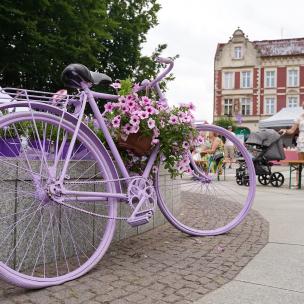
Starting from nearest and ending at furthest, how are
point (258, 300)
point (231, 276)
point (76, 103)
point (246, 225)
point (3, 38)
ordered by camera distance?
point (258, 300), point (231, 276), point (76, 103), point (246, 225), point (3, 38)

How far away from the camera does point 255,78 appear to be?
66438mm

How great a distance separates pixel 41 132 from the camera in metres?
Answer: 3.42

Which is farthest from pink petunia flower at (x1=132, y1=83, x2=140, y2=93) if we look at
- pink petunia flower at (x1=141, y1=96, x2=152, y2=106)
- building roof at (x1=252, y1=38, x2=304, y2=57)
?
building roof at (x1=252, y1=38, x2=304, y2=57)

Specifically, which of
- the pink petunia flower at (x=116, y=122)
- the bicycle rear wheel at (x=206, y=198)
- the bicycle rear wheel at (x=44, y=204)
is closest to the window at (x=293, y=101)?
the bicycle rear wheel at (x=206, y=198)

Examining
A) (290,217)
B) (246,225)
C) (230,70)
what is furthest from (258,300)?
(230,70)

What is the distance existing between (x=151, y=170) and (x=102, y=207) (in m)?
0.60

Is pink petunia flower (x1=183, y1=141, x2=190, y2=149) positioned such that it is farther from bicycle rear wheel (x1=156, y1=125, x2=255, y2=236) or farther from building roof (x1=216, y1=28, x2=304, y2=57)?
building roof (x1=216, y1=28, x2=304, y2=57)

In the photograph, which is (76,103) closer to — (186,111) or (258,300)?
(186,111)

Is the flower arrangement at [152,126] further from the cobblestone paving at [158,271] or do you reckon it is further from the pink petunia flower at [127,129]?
the cobblestone paving at [158,271]

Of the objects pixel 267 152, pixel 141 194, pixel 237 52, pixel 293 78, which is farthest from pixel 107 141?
pixel 237 52

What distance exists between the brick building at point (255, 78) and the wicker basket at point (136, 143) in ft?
203

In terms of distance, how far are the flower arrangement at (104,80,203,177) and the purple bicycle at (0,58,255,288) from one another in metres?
0.10

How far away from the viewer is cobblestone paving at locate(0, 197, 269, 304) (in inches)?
116

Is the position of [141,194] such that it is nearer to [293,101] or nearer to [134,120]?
[134,120]
